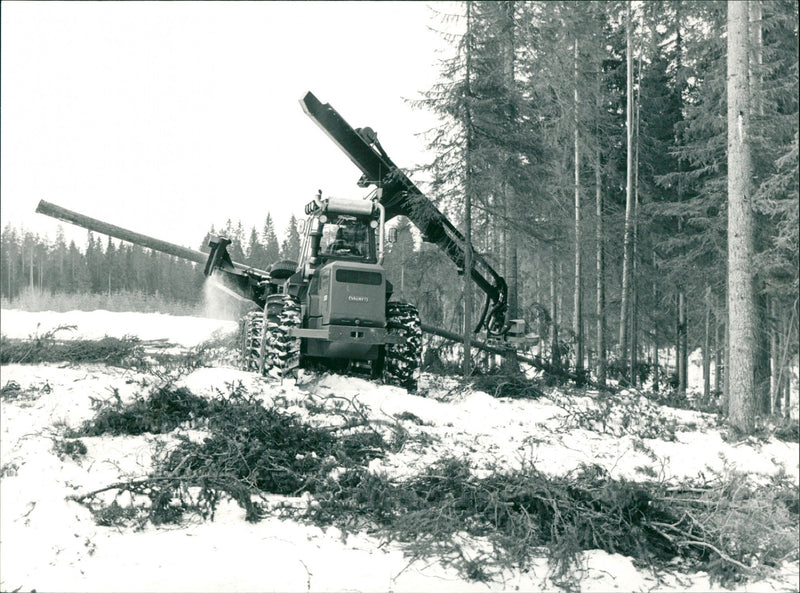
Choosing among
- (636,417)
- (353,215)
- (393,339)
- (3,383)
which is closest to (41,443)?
(3,383)

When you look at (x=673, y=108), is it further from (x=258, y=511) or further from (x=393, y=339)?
(x=258, y=511)

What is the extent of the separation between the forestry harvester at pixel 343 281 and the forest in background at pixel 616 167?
833 millimetres

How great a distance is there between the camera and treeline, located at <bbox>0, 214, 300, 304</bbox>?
46.5 m

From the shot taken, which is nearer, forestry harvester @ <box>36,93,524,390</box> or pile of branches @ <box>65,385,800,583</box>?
pile of branches @ <box>65,385,800,583</box>

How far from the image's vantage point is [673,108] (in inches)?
899

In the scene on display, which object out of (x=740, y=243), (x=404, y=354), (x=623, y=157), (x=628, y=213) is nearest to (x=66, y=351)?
(x=404, y=354)

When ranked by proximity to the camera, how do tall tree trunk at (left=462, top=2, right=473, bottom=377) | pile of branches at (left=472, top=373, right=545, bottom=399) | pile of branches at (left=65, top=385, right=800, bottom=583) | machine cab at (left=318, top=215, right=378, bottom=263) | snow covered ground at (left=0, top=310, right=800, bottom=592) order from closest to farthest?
snow covered ground at (left=0, top=310, right=800, bottom=592) → pile of branches at (left=65, top=385, right=800, bottom=583) → pile of branches at (left=472, top=373, right=545, bottom=399) → machine cab at (left=318, top=215, right=378, bottom=263) → tall tree trunk at (left=462, top=2, right=473, bottom=377)

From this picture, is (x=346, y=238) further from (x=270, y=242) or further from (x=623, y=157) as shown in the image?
(x=270, y=242)

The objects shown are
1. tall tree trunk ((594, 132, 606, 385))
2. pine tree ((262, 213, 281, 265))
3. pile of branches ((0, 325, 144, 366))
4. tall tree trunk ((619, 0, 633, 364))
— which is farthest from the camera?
pine tree ((262, 213, 281, 265))

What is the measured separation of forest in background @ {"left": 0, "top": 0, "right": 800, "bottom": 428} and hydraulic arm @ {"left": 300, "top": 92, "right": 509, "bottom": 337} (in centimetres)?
48

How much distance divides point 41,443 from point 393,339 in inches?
219

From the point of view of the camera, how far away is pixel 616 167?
2233 centimetres

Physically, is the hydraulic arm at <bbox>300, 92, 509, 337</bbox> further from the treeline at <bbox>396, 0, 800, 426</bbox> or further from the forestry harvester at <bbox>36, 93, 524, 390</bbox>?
the treeline at <bbox>396, 0, 800, 426</bbox>

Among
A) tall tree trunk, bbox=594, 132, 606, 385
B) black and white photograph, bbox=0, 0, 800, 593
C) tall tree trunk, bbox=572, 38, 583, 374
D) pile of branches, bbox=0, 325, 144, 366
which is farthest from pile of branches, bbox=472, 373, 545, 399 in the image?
tall tree trunk, bbox=594, 132, 606, 385
